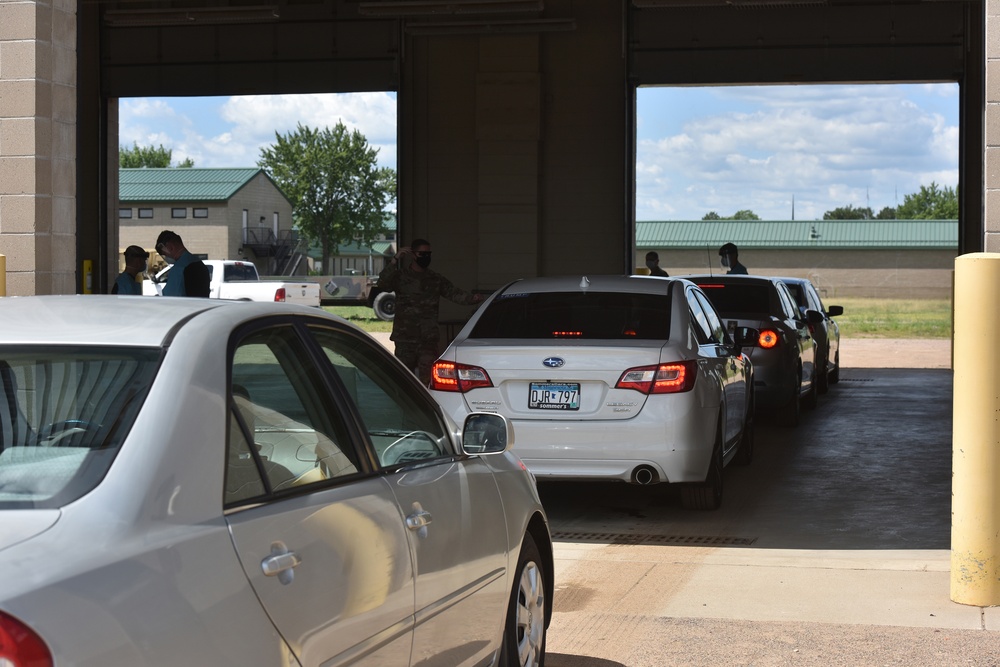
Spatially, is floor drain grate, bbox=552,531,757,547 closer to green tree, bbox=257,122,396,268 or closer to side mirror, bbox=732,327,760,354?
side mirror, bbox=732,327,760,354

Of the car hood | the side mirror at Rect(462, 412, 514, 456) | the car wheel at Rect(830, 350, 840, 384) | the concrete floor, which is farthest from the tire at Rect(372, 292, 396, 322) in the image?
the car hood

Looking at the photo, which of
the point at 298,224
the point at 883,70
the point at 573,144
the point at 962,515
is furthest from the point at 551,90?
the point at 298,224

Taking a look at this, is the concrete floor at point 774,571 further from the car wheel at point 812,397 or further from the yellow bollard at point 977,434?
the car wheel at point 812,397

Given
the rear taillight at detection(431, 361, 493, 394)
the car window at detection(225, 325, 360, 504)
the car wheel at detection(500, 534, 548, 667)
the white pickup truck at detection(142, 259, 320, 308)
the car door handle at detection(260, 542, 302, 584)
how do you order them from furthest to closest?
the white pickup truck at detection(142, 259, 320, 308) < the rear taillight at detection(431, 361, 493, 394) < the car wheel at detection(500, 534, 548, 667) < the car window at detection(225, 325, 360, 504) < the car door handle at detection(260, 542, 302, 584)

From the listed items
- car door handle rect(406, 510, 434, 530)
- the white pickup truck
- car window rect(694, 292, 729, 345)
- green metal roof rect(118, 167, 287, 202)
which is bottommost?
car door handle rect(406, 510, 434, 530)

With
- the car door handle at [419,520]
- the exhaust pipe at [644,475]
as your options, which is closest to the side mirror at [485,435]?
the car door handle at [419,520]

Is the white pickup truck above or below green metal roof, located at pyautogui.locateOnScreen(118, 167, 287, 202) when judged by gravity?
below

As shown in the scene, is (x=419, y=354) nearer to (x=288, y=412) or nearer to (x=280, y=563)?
(x=288, y=412)

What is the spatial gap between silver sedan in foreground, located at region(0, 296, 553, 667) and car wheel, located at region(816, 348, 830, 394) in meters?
14.3

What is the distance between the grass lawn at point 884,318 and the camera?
41.9 metres

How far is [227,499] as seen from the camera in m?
Answer: 2.92

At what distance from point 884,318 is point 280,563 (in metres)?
51.2

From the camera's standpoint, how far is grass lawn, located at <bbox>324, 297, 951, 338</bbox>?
41938mm

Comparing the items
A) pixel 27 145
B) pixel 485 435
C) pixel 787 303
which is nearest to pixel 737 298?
pixel 787 303
